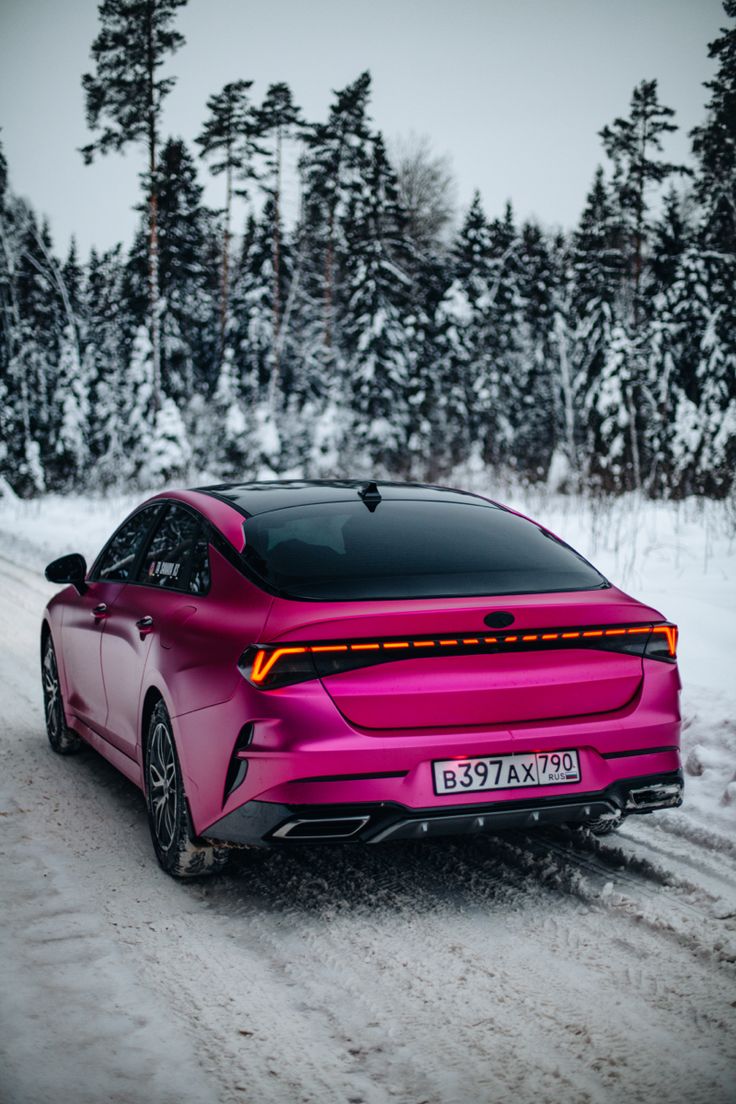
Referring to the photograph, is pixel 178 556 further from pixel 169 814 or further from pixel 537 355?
pixel 537 355

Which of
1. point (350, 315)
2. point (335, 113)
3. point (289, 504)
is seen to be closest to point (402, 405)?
point (350, 315)

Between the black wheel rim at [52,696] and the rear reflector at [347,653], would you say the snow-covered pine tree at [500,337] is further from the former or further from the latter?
the rear reflector at [347,653]

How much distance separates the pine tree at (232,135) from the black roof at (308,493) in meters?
34.8

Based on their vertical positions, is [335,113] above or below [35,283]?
above

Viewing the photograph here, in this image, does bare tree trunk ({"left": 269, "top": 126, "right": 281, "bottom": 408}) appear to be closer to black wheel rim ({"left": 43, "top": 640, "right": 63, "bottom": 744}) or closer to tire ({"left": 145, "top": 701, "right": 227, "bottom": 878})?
black wheel rim ({"left": 43, "top": 640, "right": 63, "bottom": 744})

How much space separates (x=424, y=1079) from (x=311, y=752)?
109cm

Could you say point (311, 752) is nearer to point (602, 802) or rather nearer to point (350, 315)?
point (602, 802)

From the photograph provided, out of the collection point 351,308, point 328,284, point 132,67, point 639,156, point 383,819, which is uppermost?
point 132,67

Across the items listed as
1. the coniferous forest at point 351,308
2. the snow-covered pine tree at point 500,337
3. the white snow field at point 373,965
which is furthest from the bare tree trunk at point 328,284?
the white snow field at point 373,965

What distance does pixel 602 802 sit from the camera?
12.6 feet

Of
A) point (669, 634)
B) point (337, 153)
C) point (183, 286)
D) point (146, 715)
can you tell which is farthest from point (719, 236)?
point (146, 715)

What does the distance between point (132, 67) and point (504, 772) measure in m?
31.7

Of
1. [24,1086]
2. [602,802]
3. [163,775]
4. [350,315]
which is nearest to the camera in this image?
[24,1086]

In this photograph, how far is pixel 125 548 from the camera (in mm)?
5746
